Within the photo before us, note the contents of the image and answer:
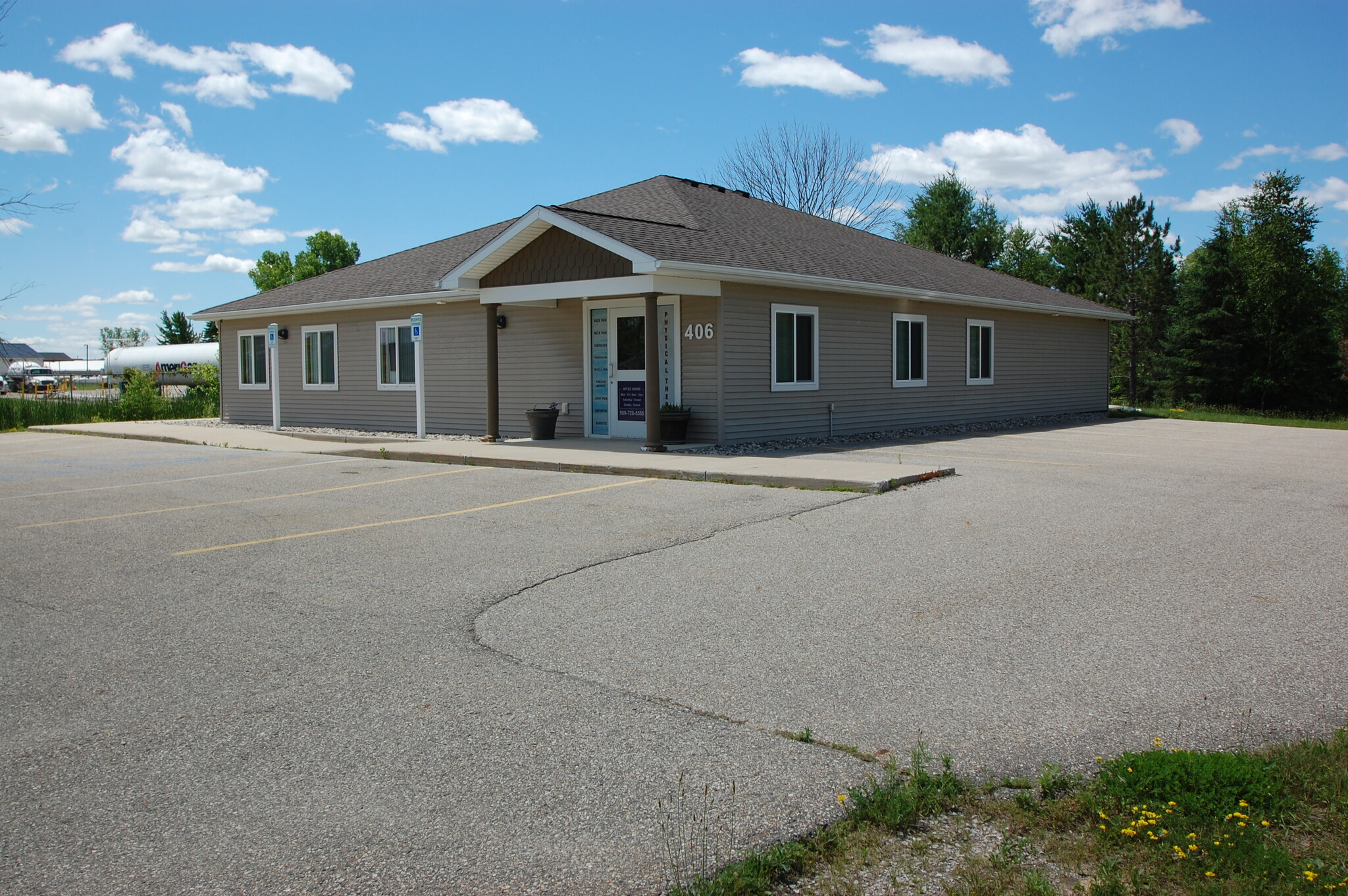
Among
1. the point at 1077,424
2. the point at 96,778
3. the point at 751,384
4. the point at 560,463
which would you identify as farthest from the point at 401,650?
the point at 1077,424

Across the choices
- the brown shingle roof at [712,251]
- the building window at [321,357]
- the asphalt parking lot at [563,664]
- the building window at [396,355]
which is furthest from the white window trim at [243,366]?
the asphalt parking lot at [563,664]

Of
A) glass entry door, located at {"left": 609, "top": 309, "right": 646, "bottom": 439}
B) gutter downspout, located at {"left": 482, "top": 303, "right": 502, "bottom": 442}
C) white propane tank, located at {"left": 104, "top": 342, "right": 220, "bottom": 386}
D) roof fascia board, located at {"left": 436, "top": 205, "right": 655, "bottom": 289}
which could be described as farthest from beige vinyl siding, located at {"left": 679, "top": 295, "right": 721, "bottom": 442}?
white propane tank, located at {"left": 104, "top": 342, "right": 220, "bottom": 386}

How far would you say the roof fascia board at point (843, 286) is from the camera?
14789 millimetres

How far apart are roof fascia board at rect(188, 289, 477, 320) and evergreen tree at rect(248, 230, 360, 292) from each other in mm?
39083

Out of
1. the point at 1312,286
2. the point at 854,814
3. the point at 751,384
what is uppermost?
the point at 1312,286

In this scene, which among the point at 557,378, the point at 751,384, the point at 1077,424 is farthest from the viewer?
the point at 1077,424

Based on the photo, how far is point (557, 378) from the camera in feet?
59.8

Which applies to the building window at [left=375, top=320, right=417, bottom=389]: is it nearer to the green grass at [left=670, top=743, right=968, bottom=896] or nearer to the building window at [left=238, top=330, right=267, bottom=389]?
the building window at [left=238, top=330, right=267, bottom=389]

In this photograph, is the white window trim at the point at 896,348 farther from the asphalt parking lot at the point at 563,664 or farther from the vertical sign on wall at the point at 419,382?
the asphalt parking lot at the point at 563,664

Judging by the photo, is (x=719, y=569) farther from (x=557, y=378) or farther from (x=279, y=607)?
(x=557, y=378)

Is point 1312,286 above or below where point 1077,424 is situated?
above

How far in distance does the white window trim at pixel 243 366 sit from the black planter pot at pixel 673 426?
12206 mm

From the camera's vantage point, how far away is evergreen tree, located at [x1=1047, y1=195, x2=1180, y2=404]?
45.7 metres

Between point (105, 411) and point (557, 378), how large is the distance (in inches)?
612
